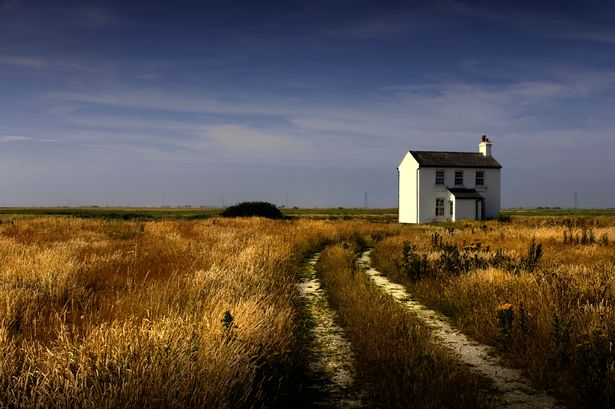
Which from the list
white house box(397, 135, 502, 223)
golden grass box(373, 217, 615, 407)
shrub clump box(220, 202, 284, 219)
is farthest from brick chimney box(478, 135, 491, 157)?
golden grass box(373, 217, 615, 407)

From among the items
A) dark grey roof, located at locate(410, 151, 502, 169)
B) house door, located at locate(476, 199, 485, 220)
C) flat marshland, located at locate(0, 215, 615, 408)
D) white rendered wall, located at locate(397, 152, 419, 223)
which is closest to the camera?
flat marshland, located at locate(0, 215, 615, 408)

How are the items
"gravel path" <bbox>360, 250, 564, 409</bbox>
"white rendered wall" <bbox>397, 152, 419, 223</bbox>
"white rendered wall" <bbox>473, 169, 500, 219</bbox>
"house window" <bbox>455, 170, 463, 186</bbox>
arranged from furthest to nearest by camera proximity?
"white rendered wall" <bbox>473, 169, 500, 219</bbox>, "house window" <bbox>455, 170, 463, 186</bbox>, "white rendered wall" <bbox>397, 152, 419, 223</bbox>, "gravel path" <bbox>360, 250, 564, 409</bbox>

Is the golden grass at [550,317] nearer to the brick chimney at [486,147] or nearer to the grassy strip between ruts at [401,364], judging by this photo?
the grassy strip between ruts at [401,364]

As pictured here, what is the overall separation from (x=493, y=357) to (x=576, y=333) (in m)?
1.15

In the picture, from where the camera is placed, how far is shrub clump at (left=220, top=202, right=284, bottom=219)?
129 ft

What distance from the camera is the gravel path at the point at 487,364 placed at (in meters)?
4.17

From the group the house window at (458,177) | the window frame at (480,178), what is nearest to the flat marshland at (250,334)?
the house window at (458,177)

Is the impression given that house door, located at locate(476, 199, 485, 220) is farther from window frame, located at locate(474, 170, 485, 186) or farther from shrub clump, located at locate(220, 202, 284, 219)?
shrub clump, located at locate(220, 202, 284, 219)

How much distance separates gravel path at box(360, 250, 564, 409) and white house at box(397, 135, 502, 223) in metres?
33.3

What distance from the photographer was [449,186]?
4153 centimetres

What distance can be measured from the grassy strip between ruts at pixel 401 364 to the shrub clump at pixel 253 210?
105ft

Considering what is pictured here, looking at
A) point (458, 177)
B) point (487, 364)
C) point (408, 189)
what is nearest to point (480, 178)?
point (458, 177)

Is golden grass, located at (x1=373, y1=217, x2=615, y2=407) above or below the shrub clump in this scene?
below

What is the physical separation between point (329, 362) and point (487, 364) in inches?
79.0
